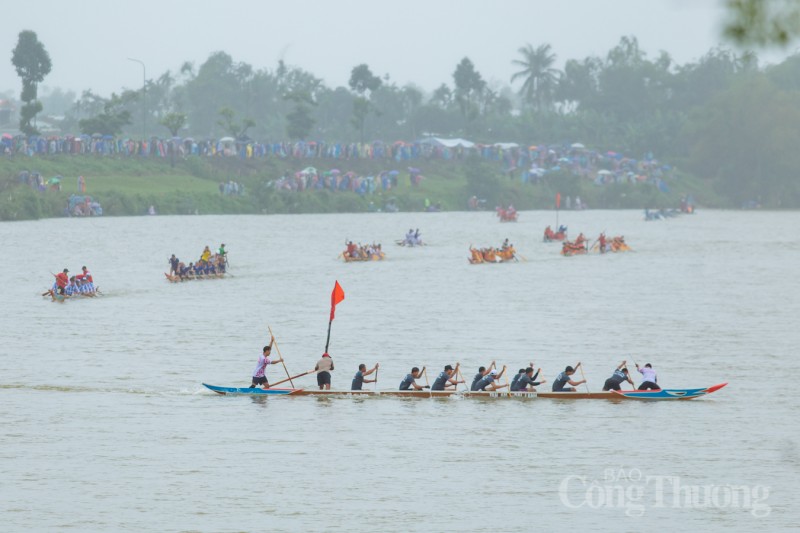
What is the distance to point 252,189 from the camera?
409ft

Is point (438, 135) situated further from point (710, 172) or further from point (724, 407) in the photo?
point (724, 407)

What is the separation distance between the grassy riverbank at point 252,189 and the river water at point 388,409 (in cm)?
2809

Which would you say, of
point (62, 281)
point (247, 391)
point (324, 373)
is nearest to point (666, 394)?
point (324, 373)

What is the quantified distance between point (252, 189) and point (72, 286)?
2498 inches

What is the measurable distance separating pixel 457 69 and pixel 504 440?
152584mm

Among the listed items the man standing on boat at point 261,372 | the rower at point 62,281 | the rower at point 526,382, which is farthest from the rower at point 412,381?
the rower at point 62,281

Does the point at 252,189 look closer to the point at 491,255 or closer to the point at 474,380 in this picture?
the point at 491,255

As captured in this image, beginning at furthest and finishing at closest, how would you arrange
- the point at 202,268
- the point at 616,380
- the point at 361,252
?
the point at 361,252
the point at 202,268
the point at 616,380

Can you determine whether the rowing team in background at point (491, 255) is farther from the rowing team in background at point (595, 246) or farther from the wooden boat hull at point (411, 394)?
the wooden boat hull at point (411, 394)

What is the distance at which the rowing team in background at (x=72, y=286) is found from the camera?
60938mm

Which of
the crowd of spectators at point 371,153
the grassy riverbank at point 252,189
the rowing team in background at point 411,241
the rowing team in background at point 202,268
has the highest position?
the crowd of spectators at point 371,153

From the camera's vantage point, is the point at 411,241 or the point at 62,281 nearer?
the point at 62,281

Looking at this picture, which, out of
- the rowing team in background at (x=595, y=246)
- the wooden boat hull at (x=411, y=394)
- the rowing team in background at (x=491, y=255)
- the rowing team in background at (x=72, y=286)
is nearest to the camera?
the wooden boat hull at (x=411, y=394)

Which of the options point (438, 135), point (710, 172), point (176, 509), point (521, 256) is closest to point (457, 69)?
point (438, 135)
